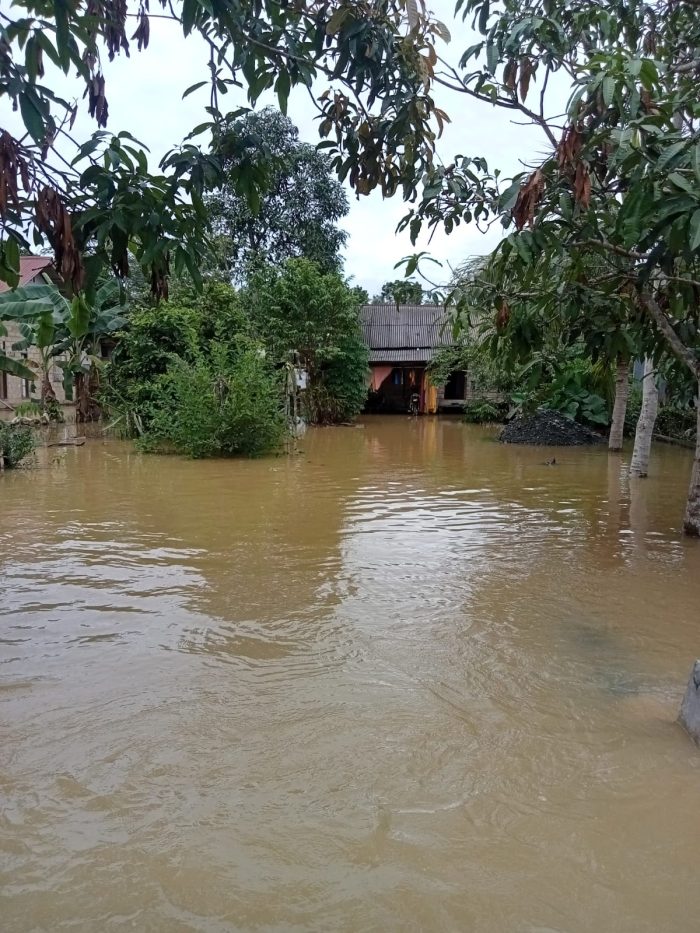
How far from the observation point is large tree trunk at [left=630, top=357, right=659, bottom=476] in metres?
11.3

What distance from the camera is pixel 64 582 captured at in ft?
18.8

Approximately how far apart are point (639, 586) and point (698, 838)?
10.9 feet

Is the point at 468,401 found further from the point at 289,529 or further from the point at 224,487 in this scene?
the point at 289,529

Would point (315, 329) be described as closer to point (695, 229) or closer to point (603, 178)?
point (603, 178)

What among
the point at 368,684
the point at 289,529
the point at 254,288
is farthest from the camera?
the point at 254,288

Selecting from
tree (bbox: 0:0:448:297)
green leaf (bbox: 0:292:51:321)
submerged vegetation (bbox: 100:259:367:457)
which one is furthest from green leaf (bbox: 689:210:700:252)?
green leaf (bbox: 0:292:51:321)

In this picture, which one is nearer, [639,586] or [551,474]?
[639,586]

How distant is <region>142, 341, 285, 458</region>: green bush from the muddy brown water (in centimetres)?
525

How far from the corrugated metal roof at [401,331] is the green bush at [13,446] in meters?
16.4

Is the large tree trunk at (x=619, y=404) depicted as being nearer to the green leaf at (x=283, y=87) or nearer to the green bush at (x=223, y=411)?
the green bush at (x=223, y=411)

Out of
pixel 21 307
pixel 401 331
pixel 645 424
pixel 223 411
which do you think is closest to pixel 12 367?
pixel 21 307

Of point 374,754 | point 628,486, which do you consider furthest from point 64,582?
point 628,486

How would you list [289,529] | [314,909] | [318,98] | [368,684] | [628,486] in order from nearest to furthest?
1. [314,909]
2. [368,684]
3. [318,98]
4. [289,529]
5. [628,486]


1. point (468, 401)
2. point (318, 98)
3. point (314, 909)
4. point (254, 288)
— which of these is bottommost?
point (314, 909)
